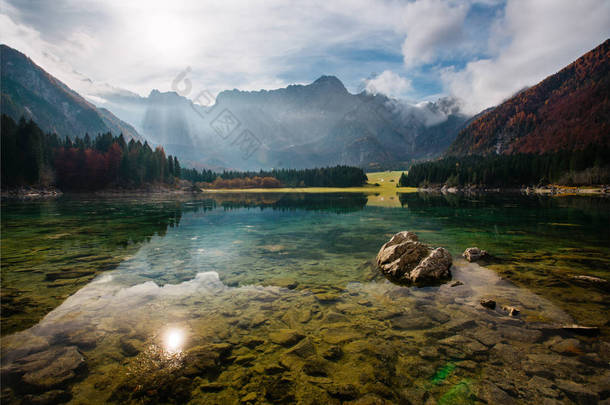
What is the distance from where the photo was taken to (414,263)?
1722cm

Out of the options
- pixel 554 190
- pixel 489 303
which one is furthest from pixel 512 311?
pixel 554 190

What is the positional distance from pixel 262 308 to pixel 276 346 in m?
3.09

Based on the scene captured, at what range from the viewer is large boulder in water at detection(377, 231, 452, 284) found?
1578 centimetres

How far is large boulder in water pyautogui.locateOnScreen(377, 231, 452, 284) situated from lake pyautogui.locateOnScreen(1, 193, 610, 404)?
0.97 m

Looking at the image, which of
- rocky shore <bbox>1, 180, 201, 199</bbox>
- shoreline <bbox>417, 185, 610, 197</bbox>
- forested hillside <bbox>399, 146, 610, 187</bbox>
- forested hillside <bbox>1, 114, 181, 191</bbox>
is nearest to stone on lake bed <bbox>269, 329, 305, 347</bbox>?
rocky shore <bbox>1, 180, 201, 199</bbox>

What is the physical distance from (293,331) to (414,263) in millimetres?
10181

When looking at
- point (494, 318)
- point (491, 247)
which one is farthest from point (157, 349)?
point (491, 247)

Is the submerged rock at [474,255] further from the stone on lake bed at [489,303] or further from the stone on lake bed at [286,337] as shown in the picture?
the stone on lake bed at [286,337]

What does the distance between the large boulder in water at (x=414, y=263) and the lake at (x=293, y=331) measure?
97 cm

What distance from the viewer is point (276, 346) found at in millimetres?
9062

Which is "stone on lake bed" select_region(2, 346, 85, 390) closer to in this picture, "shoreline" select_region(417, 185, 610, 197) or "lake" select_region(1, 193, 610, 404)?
"lake" select_region(1, 193, 610, 404)

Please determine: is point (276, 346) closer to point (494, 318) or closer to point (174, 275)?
point (494, 318)

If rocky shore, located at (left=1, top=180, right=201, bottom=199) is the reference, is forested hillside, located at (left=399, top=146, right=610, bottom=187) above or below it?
above

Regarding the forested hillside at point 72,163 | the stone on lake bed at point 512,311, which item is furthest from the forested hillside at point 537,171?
the forested hillside at point 72,163
